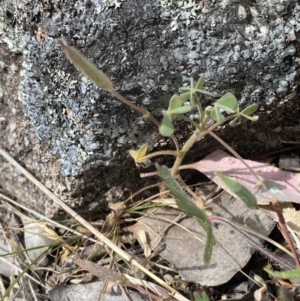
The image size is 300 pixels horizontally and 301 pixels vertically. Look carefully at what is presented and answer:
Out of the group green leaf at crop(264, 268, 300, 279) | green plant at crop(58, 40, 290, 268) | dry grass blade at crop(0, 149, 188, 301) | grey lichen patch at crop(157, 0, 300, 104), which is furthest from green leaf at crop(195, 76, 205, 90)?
dry grass blade at crop(0, 149, 188, 301)

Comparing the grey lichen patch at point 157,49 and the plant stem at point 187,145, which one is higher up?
the grey lichen patch at point 157,49

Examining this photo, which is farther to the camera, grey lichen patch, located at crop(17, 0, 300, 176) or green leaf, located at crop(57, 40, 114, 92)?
grey lichen patch, located at crop(17, 0, 300, 176)

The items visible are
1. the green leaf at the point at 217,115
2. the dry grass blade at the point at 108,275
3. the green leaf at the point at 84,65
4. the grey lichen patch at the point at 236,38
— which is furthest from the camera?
the dry grass blade at the point at 108,275

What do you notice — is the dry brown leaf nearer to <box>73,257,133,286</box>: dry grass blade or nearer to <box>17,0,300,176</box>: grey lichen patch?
<box>73,257,133,286</box>: dry grass blade

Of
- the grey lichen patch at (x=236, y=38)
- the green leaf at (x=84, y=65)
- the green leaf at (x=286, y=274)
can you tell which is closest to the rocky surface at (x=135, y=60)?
the grey lichen patch at (x=236, y=38)

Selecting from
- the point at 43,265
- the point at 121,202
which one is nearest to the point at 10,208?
the point at 43,265

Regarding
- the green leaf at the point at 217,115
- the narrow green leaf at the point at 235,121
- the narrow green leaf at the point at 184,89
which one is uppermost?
the narrow green leaf at the point at 184,89

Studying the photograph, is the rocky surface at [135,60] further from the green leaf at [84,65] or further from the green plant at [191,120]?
the green leaf at [84,65]

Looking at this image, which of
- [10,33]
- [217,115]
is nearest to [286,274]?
[217,115]

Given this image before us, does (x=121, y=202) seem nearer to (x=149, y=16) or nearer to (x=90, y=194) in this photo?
(x=90, y=194)
